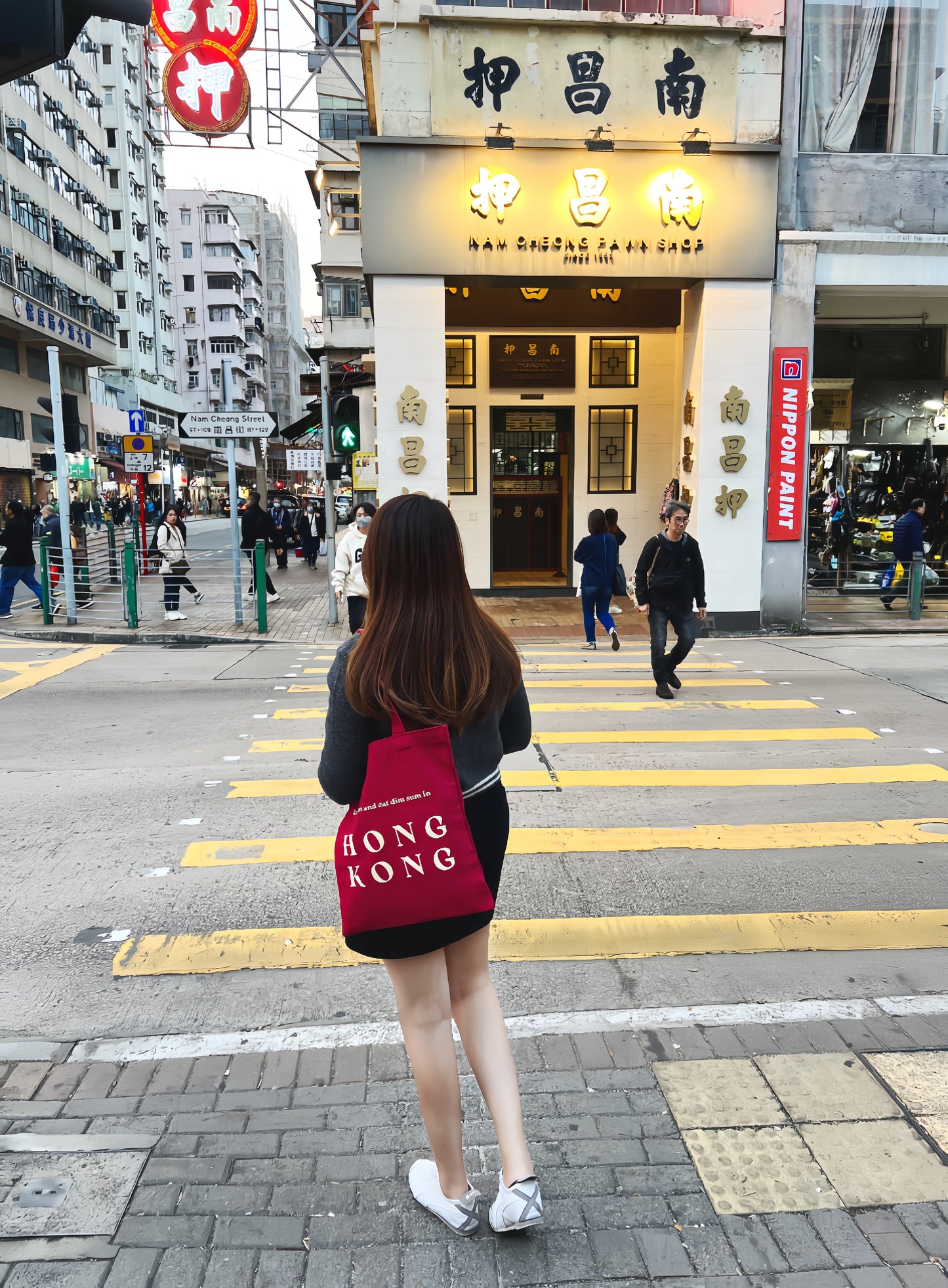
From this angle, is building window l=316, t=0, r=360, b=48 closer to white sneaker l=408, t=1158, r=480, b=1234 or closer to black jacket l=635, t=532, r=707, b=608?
black jacket l=635, t=532, r=707, b=608

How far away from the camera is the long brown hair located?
7.23 feet

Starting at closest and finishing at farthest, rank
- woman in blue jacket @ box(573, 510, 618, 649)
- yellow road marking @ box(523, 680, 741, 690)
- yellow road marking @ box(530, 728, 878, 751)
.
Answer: yellow road marking @ box(530, 728, 878, 751) < yellow road marking @ box(523, 680, 741, 690) < woman in blue jacket @ box(573, 510, 618, 649)

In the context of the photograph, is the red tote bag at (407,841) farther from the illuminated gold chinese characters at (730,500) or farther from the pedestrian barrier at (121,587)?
the illuminated gold chinese characters at (730,500)

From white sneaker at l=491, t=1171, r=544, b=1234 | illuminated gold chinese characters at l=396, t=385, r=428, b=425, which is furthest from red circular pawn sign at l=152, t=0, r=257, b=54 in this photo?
white sneaker at l=491, t=1171, r=544, b=1234

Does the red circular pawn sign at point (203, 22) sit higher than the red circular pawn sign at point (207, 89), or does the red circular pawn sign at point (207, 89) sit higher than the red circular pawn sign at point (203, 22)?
the red circular pawn sign at point (203, 22)

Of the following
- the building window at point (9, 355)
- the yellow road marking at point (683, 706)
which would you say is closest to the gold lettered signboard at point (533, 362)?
the yellow road marking at point (683, 706)

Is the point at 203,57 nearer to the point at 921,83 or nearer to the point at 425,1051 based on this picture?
the point at 921,83

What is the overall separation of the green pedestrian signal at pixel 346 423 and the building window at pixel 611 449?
4998 mm

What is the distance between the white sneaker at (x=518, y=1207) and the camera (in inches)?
92.4

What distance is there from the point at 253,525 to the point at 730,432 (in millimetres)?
9178

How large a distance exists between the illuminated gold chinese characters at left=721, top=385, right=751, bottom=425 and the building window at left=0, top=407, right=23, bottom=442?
3269 cm

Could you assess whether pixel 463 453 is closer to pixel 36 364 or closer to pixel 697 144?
pixel 697 144

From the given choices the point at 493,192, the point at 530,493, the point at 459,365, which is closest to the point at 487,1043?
the point at 493,192

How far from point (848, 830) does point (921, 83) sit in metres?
13.5
